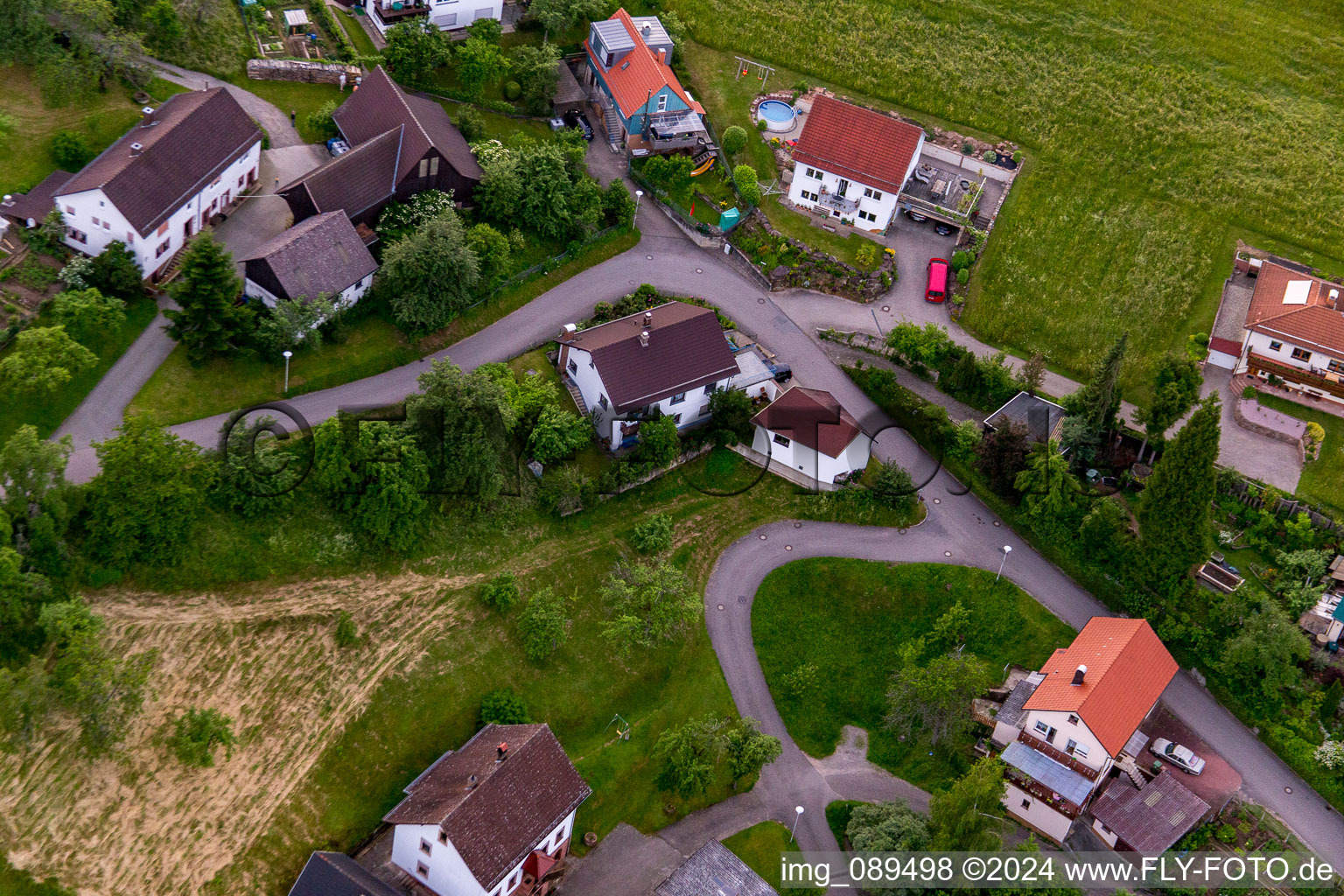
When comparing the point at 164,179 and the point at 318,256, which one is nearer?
the point at 164,179

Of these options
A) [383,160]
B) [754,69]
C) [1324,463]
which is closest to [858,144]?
[754,69]

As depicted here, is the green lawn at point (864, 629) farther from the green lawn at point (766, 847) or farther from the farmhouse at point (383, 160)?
the farmhouse at point (383, 160)

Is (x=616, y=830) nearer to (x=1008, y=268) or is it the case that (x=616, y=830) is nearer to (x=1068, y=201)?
(x=1008, y=268)

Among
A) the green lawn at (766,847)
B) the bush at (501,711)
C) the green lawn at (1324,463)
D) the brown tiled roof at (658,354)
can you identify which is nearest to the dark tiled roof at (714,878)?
the green lawn at (766,847)

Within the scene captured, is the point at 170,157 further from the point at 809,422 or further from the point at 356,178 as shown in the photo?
the point at 809,422

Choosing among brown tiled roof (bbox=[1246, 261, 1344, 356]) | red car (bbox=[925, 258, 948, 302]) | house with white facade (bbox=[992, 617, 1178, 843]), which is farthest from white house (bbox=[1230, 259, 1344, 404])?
house with white facade (bbox=[992, 617, 1178, 843])

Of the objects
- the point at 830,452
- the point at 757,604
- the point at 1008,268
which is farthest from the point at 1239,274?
the point at 757,604
